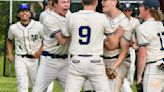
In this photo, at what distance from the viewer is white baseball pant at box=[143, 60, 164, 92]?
8.09m

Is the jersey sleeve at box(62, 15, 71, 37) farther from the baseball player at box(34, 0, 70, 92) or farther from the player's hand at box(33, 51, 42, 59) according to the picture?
the player's hand at box(33, 51, 42, 59)

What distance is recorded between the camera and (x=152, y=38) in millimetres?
8086

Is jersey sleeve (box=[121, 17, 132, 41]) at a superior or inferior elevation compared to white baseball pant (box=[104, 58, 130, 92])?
superior

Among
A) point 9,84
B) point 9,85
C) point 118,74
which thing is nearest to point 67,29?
point 118,74

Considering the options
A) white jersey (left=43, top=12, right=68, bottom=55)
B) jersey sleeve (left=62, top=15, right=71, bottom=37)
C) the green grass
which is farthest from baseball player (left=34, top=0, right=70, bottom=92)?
the green grass

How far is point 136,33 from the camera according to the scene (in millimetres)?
8305

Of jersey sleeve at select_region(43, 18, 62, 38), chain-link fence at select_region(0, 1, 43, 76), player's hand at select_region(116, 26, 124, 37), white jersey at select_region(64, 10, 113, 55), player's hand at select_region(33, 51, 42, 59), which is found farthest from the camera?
chain-link fence at select_region(0, 1, 43, 76)

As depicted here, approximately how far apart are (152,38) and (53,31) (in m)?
1.68

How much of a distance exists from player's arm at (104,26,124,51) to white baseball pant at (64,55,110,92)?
40 centimetres

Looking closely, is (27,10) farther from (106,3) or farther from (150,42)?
(150,42)

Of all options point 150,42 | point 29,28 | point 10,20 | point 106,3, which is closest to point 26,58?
point 29,28

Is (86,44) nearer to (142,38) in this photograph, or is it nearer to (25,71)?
(142,38)

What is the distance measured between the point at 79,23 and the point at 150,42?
103 centimetres

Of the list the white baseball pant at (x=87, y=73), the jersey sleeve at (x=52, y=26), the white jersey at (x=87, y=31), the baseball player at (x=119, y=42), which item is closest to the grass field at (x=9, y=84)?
the jersey sleeve at (x=52, y=26)
